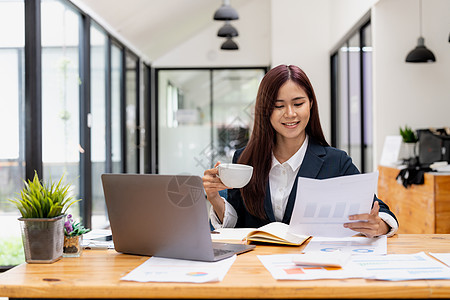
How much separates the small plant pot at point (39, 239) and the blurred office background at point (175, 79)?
2418mm

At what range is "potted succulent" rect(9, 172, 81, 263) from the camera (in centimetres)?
130

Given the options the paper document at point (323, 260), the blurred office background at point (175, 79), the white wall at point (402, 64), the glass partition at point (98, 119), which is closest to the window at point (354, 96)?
the blurred office background at point (175, 79)

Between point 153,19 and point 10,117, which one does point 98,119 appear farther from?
point 10,117

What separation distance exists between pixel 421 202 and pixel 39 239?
2.87 meters

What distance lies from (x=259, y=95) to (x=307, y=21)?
573 centimetres

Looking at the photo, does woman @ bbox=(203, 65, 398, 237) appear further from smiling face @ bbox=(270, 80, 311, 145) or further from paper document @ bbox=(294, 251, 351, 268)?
paper document @ bbox=(294, 251, 351, 268)

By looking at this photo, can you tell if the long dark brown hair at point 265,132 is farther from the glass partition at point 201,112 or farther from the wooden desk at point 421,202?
the glass partition at point 201,112

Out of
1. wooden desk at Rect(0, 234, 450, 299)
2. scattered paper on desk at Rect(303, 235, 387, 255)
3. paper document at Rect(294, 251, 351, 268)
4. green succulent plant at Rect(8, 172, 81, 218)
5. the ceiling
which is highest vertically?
the ceiling

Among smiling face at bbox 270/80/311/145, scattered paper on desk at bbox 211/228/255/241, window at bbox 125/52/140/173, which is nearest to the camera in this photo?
scattered paper on desk at bbox 211/228/255/241

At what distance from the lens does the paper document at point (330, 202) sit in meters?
1.38

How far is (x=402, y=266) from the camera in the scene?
1.19 meters

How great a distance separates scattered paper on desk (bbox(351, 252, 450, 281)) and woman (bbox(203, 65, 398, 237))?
600 mm

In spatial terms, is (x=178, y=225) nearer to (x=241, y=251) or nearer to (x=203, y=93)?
(x=241, y=251)

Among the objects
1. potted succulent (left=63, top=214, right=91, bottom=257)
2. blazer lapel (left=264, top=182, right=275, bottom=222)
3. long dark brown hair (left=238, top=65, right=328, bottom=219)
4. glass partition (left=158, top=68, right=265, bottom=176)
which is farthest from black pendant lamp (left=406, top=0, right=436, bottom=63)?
glass partition (left=158, top=68, right=265, bottom=176)
